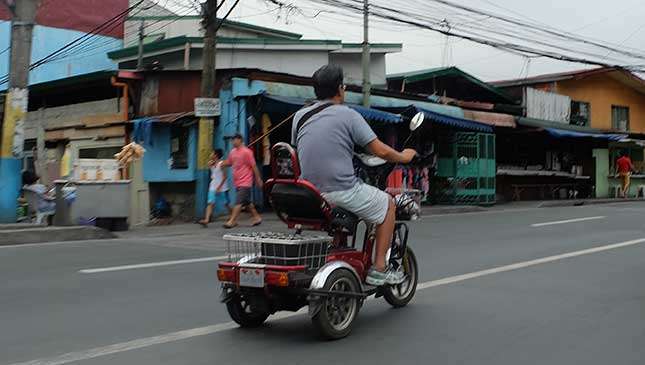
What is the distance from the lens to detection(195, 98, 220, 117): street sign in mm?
13945

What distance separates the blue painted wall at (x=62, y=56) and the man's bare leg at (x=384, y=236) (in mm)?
27735

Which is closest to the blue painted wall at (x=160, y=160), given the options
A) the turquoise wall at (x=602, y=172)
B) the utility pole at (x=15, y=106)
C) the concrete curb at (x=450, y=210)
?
the utility pole at (x=15, y=106)

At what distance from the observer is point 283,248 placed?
4820 mm

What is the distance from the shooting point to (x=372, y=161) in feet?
17.4

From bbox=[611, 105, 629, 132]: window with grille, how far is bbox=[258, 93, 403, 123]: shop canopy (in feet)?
62.1

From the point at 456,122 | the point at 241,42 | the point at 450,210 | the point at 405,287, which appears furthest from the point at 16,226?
the point at 456,122

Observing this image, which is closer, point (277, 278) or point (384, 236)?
point (277, 278)

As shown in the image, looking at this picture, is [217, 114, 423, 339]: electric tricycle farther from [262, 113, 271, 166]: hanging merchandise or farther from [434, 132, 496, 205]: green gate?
[434, 132, 496, 205]: green gate

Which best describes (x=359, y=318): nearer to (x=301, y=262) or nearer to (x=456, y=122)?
(x=301, y=262)

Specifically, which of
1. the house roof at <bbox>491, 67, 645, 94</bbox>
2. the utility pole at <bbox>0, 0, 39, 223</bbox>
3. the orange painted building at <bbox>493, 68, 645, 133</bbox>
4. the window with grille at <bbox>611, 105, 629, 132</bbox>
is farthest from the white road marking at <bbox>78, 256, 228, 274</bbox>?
the window with grille at <bbox>611, 105, 629, 132</bbox>

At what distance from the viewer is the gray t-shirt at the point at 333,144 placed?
490 centimetres

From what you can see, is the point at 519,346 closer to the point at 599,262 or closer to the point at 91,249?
the point at 599,262

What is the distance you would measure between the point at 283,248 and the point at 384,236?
0.85 meters

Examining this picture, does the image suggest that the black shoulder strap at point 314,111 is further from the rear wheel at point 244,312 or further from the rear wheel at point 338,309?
the rear wheel at point 244,312
